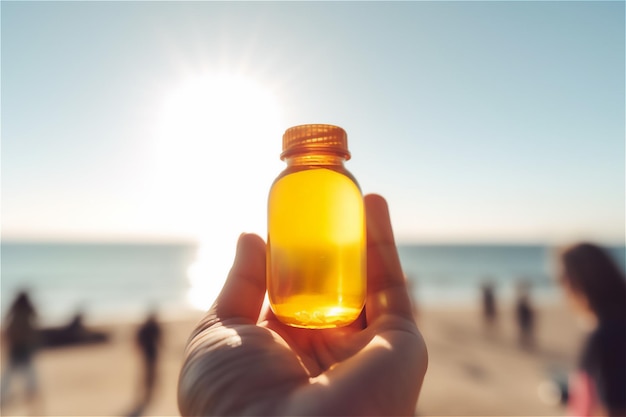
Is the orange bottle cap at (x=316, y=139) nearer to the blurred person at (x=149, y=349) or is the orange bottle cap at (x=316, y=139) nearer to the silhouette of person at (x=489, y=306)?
the blurred person at (x=149, y=349)

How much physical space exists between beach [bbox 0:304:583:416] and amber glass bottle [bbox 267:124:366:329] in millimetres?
6820

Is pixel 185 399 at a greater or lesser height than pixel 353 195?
lesser

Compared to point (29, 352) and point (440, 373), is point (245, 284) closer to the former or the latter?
point (29, 352)

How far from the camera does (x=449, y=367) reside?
11.5m

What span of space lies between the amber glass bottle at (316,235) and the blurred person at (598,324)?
208cm

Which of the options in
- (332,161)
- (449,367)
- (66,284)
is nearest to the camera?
(332,161)

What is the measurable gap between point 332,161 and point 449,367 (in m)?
10.6

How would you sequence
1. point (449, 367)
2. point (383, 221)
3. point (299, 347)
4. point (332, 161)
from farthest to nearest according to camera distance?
point (449, 367) → point (383, 221) → point (332, 161) → point (299, 347)

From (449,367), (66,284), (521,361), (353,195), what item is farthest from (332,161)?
(66,284)

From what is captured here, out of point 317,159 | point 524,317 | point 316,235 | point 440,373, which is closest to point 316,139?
point 317,159

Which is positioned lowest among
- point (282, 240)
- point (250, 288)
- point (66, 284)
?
point (66, 284)

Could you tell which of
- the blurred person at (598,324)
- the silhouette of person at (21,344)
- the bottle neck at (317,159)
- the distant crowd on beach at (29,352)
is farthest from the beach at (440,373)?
the bottle neck at (317,159)

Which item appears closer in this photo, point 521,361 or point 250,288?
point 250,288

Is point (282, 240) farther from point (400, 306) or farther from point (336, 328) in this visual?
point (400, 306)
